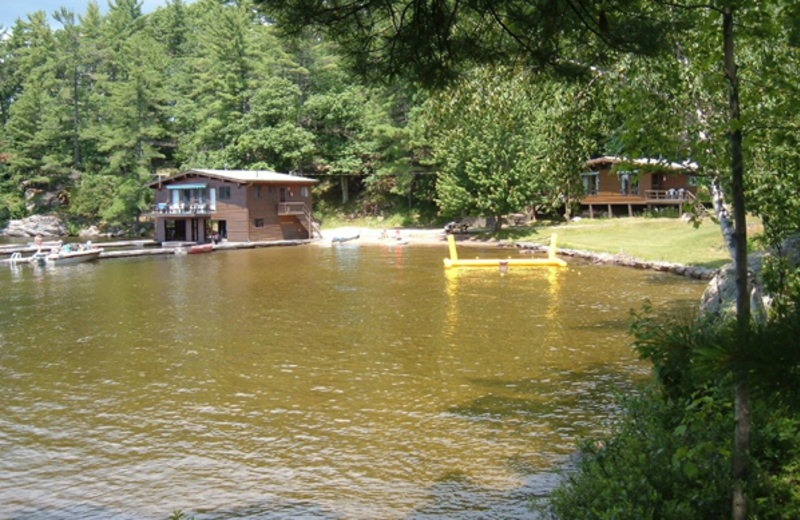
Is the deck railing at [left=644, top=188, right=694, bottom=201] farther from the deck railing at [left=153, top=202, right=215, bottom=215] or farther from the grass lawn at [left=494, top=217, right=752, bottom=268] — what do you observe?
the deck railing at [left=153, top=202, right=215, bottom=215]

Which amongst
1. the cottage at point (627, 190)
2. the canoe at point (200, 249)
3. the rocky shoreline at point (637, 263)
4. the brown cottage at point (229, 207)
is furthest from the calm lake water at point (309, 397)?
the cottage at point (627, 190)

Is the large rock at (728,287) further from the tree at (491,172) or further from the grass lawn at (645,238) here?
the tree at (491,172)

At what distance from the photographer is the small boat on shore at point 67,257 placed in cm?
3716

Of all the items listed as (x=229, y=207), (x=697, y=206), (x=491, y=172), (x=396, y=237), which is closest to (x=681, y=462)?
(x=697, y=206)

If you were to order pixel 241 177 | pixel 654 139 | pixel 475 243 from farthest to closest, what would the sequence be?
pixel 241 177
pixel 475 243
pixel 654 139

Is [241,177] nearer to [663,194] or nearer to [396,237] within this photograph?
[396,237]

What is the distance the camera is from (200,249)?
4428 cm

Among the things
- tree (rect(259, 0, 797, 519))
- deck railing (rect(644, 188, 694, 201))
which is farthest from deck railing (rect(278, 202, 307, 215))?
tree (rect(259, 0, 797, 519))

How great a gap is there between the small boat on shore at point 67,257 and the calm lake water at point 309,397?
14.0m

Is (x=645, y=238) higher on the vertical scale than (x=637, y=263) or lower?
higher

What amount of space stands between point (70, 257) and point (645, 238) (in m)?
31.5

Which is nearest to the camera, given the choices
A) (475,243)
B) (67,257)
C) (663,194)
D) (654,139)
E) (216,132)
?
(654,139)

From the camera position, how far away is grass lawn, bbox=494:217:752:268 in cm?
2888

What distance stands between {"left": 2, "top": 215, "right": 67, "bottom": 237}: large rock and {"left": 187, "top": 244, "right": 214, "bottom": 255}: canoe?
2285 cm
